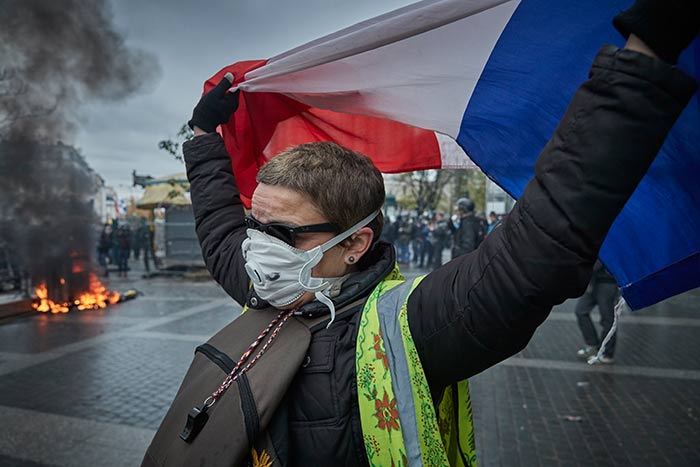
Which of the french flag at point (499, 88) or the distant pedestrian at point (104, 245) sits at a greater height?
the french flag at point (499, 88)

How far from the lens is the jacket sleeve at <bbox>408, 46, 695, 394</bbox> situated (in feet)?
2.88

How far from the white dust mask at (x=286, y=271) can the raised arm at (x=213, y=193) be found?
52 cm

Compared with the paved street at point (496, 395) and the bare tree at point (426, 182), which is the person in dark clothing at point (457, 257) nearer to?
the paved street at point (496, 395)

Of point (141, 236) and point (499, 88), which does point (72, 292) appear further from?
point (499, 88)

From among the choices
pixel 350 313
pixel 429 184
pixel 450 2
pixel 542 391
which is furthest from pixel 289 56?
pixel 429 184

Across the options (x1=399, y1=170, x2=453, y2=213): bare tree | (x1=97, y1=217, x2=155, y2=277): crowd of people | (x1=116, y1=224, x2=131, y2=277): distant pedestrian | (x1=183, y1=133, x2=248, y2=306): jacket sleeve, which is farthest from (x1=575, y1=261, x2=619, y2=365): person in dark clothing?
(x1=399, y1=170, x2=453, y2=213): bare tree

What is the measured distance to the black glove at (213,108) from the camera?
83.4 inches

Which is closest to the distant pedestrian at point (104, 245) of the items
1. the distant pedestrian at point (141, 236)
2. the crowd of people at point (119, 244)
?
the crowd of people at point (119, 244)

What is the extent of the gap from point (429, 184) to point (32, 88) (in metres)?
20.9

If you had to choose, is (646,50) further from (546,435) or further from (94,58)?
(94,58)

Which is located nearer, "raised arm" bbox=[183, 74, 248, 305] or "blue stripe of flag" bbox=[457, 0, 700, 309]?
"blue stripe of flag" bbox=[457, 0, 700, 309]

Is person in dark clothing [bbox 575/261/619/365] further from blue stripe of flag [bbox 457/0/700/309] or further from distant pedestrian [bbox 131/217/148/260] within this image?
distant pedestrian [bbox 131/217/148/260]

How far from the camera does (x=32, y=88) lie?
10.2 meters

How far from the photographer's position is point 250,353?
1327 millimetres
